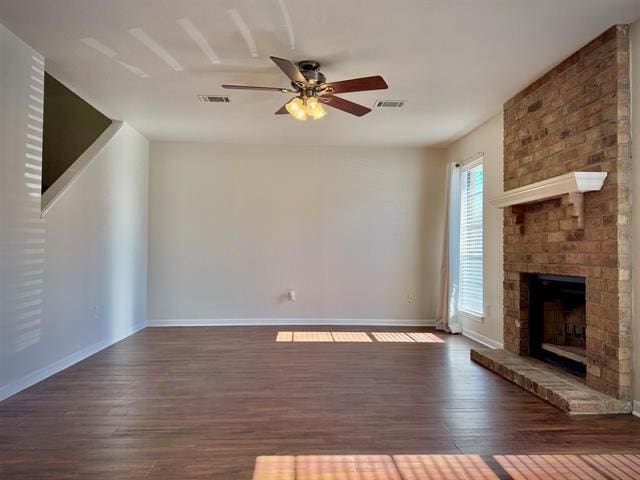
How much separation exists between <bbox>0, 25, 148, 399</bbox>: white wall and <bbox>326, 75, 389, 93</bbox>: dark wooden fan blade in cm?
243

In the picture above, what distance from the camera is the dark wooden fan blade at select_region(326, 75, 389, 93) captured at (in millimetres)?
3168

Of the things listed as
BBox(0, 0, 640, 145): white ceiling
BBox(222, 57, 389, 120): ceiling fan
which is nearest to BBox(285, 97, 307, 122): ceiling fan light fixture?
BBox(222, 57, 389, 120): ceiling fan

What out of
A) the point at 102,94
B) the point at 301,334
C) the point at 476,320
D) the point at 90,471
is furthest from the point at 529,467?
the point at 102,94

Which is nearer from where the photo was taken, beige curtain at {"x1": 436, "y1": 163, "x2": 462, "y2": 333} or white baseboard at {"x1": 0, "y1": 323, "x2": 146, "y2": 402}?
white baseboard at {"x1": 0, "y1": 323, "x2": 146, "y2": 402}

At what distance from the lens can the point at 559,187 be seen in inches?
132

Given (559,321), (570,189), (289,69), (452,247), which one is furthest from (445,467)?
(452,247)

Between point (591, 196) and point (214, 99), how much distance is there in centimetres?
361

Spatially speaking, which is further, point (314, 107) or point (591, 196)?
point (314, 107)

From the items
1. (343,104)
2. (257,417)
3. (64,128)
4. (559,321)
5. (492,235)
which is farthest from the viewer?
(64,128)

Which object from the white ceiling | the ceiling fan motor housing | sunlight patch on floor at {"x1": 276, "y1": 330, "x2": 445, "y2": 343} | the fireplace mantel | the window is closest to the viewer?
the white ceiling

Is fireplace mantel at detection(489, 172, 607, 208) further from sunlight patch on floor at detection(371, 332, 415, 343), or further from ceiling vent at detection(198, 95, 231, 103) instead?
ceiling vent at detection(198, 95, 231, 103)

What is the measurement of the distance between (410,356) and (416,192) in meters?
2.93

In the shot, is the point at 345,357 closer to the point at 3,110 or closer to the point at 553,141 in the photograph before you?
the point at 553,141

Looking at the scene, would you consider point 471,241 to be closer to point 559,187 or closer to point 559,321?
point 559,321
